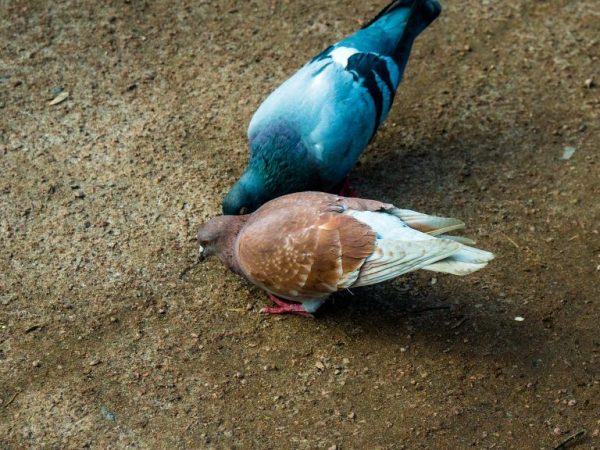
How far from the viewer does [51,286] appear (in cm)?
463

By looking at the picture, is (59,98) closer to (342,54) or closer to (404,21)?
(342,54)

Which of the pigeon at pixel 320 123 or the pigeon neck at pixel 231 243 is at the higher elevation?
the pigeon at pixel 320 123

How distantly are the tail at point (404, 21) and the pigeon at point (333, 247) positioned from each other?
1346 millimetres

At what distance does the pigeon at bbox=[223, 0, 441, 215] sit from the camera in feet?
15.7

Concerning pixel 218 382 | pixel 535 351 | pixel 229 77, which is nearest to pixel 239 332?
pixel 218 382

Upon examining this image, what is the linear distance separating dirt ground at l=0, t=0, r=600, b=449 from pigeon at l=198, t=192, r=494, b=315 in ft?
1.09

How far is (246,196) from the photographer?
4.70 metres

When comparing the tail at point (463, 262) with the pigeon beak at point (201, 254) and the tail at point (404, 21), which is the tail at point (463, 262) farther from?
the tail at point (404, 21)

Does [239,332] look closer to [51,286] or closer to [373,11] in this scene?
[51,286]

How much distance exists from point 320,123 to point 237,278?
941mm

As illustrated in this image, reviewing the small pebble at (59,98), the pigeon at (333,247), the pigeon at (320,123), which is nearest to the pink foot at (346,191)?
the pigeon at (320,123)

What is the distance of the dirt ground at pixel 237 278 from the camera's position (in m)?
4.06

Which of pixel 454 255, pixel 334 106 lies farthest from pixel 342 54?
pixel 454 255

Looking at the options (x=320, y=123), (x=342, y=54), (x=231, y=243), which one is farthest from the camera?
(x=342, y=54)
